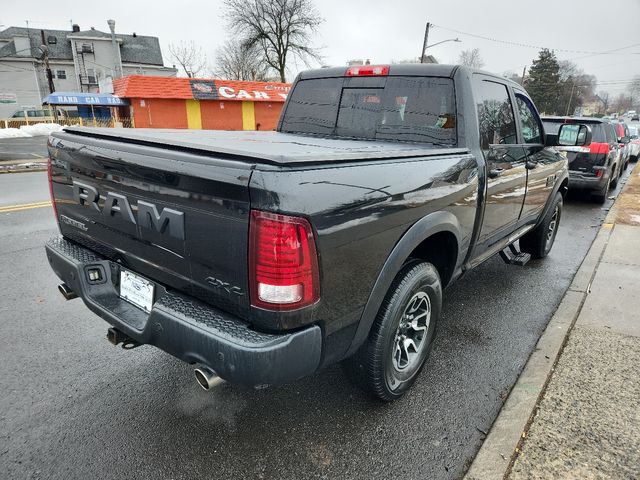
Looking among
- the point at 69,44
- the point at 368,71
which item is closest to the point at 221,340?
the point at 368,71

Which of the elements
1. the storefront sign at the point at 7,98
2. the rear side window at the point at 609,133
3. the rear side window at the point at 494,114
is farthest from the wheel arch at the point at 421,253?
the storefront sign at the point at 7,98

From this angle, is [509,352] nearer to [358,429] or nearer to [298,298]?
[358,429]

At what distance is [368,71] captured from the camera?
139 inches

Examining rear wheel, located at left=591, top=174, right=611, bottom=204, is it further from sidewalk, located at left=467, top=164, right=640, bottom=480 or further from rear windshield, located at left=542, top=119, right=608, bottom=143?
sidewalk, located at left=467, top=164, right=640, bottom=480

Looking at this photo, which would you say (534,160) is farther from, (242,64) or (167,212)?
(242,64)

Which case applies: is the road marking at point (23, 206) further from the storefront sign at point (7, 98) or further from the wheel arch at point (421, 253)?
the storefront sign at point (7, 98)

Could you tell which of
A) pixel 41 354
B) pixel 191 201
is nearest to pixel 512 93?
pixel 191 201

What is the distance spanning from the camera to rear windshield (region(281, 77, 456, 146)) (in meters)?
3.10

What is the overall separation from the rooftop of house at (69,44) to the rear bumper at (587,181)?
5713cm

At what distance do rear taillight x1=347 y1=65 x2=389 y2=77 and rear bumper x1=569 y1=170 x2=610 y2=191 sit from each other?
7006mm

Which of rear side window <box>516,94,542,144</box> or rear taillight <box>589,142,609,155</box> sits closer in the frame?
rear side window <box>516,94,542,144</box>

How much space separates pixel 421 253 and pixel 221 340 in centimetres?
153

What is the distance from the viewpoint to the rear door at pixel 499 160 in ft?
10.4

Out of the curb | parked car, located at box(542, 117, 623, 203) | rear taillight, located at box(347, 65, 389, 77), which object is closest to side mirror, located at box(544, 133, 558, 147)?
rear taillight, located at box(347, 65, 389, 77)
